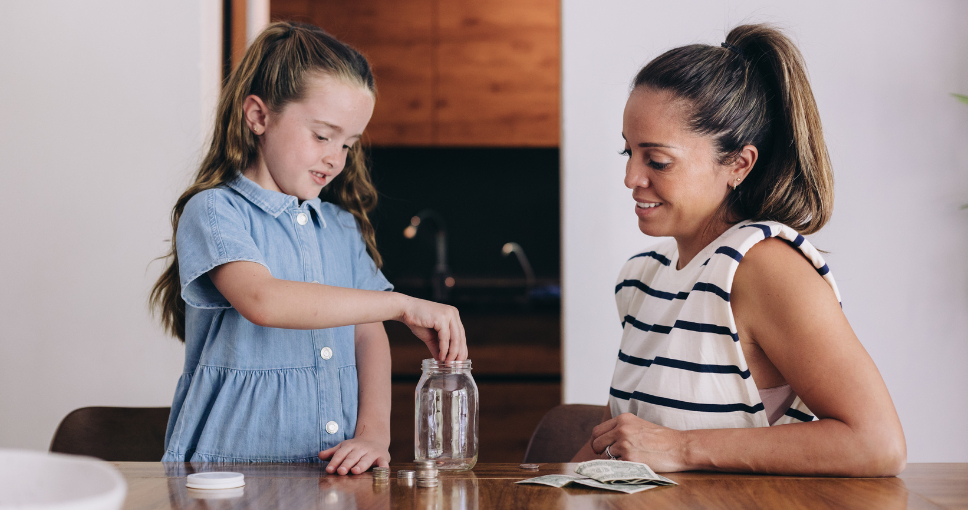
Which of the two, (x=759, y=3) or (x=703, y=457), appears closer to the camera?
(x=703, y=457)

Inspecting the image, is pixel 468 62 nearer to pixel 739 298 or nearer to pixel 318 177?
pixel 318 177

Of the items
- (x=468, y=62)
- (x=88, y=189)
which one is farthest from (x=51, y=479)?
(x=468, y=62)

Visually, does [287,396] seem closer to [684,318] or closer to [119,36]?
[684,318]

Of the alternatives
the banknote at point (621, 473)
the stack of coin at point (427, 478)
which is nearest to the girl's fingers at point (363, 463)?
the stack of coin at point (427, 478)

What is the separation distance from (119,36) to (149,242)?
557 millimetres

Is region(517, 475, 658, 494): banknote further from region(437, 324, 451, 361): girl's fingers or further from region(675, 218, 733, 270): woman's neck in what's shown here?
region(675, 218, 733, 270): woman's neck

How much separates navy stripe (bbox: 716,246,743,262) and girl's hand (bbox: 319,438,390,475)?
1.75 ft

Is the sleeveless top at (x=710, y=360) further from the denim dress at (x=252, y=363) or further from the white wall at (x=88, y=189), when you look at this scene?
the white wall at (x=88, y=189)

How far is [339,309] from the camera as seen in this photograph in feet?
3.15

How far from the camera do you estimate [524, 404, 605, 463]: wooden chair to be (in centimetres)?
141

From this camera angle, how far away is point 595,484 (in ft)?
2.58

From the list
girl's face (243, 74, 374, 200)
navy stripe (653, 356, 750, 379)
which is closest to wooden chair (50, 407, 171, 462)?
girl's face (243, 74, 374, 200)

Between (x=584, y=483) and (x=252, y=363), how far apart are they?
23.7 inches

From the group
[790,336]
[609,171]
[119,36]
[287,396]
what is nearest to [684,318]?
[790,336]
